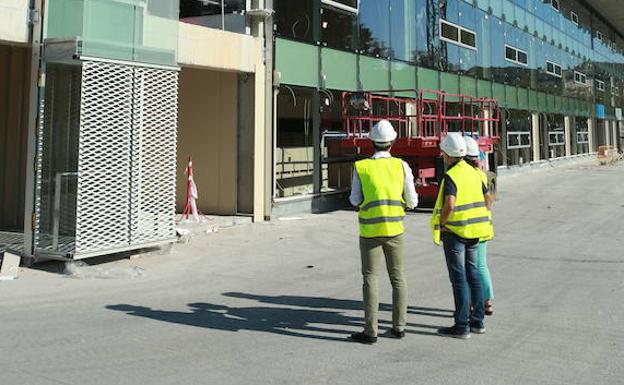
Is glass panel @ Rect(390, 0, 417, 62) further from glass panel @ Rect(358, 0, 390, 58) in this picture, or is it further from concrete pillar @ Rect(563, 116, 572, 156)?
concrete pillar @ Rect(563, 116, 572, 156)

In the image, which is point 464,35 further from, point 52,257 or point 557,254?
point 52,257

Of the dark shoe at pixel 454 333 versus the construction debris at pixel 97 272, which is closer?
the dark shoe at pixel 454 333

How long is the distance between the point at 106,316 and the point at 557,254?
6.95 meters

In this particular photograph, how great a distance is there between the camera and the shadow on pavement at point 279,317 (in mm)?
5699

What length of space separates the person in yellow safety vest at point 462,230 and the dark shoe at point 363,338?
2.38 ft

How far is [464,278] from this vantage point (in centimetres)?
550

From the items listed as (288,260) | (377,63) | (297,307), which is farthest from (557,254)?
(377,63)

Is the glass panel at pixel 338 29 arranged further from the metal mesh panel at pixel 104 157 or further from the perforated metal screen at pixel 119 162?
the metal mesh panel at pixel 104 157

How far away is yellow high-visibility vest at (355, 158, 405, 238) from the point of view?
207 inches

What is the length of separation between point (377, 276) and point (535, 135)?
29.1m

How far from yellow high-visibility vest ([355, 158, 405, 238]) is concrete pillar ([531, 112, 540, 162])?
2815 cm

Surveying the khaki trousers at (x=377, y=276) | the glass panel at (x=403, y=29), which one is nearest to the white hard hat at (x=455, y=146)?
the khaki trousers at (x=377, y=276)

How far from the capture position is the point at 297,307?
6.54 meters

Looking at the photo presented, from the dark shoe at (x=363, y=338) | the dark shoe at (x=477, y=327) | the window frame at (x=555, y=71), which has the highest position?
the window frame at (x=555, y=71)
